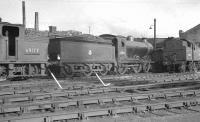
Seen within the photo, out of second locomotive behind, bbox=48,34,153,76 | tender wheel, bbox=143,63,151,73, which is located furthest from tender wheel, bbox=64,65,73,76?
tender wheel, bbox=143,63,151,73

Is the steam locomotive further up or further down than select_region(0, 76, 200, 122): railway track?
further up

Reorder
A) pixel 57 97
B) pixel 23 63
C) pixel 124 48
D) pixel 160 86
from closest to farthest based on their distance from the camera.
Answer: pixel 57 97, pixel 160 86, pixel 23 63, pixel 124 48

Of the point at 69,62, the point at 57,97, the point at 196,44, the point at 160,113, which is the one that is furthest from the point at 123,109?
the point at 196,44

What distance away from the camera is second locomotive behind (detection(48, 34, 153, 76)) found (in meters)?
18.5

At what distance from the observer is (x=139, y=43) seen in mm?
24562

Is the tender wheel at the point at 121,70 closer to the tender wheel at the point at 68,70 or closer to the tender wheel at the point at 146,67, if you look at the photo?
the tender wheel at the point at 146,67

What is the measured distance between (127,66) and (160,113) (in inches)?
600

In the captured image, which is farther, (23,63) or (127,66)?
(127,66)

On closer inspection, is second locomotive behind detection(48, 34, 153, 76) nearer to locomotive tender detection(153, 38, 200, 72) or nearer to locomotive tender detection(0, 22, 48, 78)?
locomotive tender detection(0, 22, 48, 78)

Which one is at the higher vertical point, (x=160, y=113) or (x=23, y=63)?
(x=23, y=63)

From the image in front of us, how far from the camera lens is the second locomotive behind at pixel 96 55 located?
18.5 metres

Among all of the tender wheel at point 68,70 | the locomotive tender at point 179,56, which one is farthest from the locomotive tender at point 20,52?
the locomotive tender at point 179,56

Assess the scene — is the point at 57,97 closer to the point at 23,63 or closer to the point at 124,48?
the point at 23,63

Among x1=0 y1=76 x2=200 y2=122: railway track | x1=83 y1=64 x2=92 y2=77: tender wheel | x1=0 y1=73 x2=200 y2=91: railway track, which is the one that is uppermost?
x1=83 y1=64 x2=92 y2=77: tender wheel
